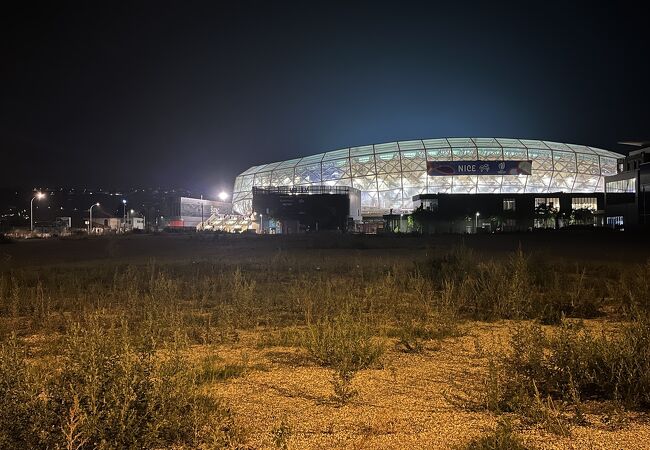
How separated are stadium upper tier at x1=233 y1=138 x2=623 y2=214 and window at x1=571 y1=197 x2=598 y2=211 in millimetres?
17724

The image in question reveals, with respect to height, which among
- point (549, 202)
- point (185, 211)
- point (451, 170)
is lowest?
point (549, 202)

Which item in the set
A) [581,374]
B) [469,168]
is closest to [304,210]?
[469,168]

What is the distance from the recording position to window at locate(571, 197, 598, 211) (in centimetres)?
7388

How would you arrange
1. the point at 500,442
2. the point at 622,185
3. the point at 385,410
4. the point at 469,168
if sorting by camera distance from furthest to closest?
the point at 469,168 → the point at 622,185 → the point at 385,410 → the point at 500,442

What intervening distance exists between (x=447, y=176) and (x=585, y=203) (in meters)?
23.7

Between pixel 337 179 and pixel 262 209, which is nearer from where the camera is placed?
pixel 262 209

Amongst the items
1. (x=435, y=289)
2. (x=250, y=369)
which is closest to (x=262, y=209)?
(x=435, y=289)

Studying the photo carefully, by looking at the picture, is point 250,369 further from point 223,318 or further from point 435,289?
point 435,289

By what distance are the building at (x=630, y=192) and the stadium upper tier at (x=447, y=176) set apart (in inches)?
1055

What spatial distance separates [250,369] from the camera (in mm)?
5977

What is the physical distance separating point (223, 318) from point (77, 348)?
447cm

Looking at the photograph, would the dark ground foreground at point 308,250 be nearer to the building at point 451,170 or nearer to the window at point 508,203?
the window at point 508,203

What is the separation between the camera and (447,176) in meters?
90.4

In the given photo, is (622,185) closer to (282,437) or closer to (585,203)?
(585,203)
